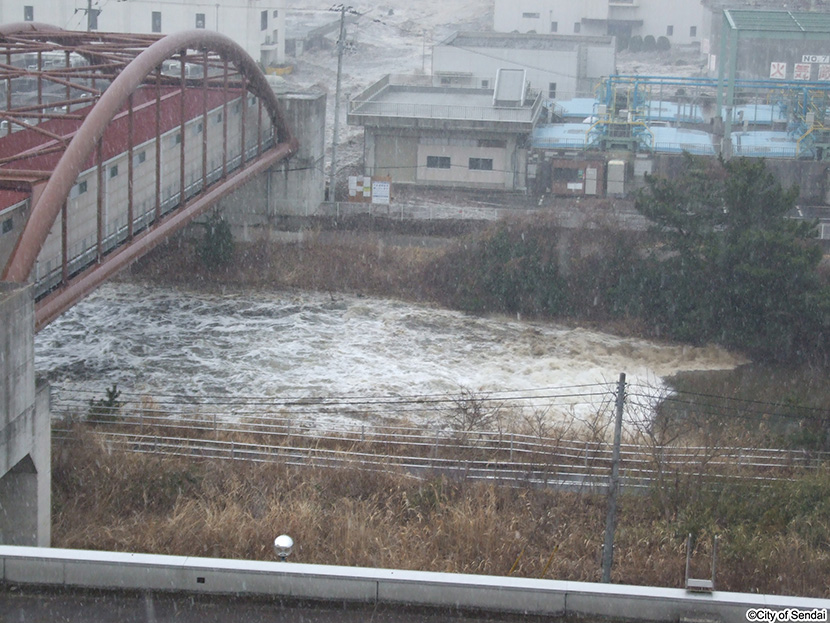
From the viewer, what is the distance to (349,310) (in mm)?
31281

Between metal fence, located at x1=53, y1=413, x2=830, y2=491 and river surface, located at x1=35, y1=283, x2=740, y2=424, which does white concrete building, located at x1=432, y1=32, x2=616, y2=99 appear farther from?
metal fence, located at x1=53, y1=413, x2=830, y2=491

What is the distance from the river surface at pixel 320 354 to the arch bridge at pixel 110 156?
152 inches

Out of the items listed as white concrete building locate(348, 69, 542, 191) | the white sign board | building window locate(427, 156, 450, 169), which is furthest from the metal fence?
building window locate(427, 156, 450, 169)

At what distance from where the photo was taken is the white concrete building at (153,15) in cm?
5178

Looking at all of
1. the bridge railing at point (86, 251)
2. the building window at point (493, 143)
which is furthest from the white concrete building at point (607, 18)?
the bridge railing at point (86, 251)

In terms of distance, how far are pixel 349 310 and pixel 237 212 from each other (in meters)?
6.33

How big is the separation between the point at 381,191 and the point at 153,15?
82.3 feet

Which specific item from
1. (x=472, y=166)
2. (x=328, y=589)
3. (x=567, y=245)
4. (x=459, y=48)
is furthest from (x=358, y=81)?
(x=328, y=589)

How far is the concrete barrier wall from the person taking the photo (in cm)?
877

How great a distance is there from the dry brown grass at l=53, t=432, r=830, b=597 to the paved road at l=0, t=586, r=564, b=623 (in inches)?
239

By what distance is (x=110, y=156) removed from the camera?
24266 mm

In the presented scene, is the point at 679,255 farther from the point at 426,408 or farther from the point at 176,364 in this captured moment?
the point at 176,364

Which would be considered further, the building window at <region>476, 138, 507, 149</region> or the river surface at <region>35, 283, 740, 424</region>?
the building window at <region>476, 138, 507, 149</region>

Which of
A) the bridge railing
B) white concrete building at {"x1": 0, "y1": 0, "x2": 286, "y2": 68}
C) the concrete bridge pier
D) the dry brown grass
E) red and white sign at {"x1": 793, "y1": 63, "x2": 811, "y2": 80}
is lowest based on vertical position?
the dry brown grass
